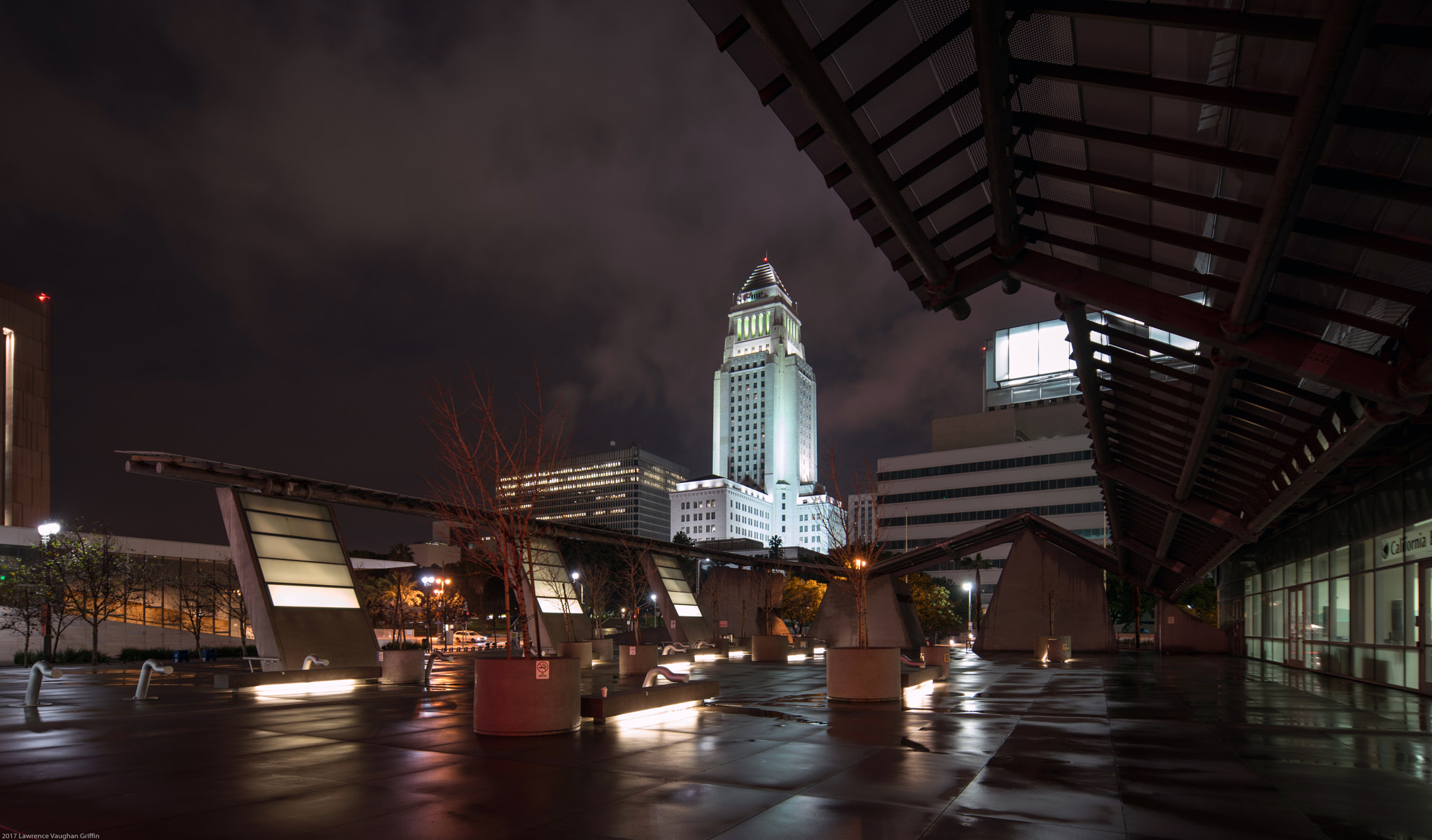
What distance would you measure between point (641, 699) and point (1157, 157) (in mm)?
10791

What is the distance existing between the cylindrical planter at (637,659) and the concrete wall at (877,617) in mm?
28094

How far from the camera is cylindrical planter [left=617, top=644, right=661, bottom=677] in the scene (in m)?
25.2

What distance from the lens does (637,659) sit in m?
25.3

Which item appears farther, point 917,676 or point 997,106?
point 917,676

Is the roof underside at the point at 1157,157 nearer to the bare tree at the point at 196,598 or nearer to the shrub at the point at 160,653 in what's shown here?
the shrub at the point at 160,653

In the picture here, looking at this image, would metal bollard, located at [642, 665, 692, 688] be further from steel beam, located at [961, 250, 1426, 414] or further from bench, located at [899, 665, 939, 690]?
steel beam, located at [961, 250, 1426, 414]

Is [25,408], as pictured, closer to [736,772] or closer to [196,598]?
[196,598]

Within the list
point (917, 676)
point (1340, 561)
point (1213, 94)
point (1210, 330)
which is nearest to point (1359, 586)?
point (1340, 561)

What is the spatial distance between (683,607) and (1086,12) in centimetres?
4610

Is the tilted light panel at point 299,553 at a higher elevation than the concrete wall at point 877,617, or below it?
higher

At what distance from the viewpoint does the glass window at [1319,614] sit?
27.2 metres

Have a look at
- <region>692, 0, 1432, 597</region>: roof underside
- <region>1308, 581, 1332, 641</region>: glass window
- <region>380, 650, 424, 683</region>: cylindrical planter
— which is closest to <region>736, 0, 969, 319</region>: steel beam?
<region>692, 0, 1432, 597</region>: roof underside

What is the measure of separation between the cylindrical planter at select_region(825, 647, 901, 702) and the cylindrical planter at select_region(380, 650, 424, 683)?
11272 mm

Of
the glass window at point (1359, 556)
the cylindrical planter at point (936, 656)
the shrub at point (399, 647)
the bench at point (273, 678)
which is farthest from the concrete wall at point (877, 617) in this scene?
the bench at point (273, 678)
